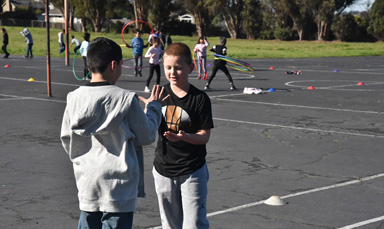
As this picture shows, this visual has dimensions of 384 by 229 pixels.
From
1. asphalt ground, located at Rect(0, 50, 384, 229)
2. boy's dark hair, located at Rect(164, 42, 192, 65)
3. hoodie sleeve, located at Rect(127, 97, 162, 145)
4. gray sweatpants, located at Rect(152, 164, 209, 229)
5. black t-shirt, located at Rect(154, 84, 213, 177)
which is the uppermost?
boy's dark hair, located at Rect(164, 42, 192, 65)

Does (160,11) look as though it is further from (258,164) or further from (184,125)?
(184,125)

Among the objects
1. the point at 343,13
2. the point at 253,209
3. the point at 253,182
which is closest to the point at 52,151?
the point at 253,182

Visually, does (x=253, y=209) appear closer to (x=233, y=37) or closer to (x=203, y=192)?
(x=203, y=192)

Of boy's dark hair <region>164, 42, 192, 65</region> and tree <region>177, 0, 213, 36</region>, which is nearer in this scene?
boy's dark hair <region>164, 42, 192, 65</region>

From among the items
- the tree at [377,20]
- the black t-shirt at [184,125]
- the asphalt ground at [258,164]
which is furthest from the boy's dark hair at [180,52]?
the tree at [377,20]

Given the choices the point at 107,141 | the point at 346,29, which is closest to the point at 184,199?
the point at 107,141

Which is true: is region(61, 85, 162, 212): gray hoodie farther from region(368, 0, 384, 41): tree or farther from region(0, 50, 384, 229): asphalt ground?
region(368, 0, 384, 41): tree

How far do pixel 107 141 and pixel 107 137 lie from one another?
0.08 ft

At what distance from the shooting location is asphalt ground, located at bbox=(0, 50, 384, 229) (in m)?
A: 6.62

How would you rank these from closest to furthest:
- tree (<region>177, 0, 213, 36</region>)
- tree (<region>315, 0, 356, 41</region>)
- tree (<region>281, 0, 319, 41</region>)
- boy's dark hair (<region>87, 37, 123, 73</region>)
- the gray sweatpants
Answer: boy's dark hair (<region>87, 37, 123, 73</region>) → the gray sweatpants → tree (<region>315, 0, 356, 41</region>) → tree (<region>281, 0, 319, 41</region>) → tree (<region>177, 0, 213, 36</region>)

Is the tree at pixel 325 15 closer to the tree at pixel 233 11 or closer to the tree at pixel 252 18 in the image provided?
the tree at pixel 252 18

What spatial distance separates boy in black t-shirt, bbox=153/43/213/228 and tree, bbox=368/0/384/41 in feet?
234

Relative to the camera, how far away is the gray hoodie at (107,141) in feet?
11.9

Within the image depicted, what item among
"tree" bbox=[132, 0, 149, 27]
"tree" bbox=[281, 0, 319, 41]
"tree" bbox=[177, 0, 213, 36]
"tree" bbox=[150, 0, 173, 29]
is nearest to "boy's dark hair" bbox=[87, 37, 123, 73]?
"tree" bbox=[281, 0, 319, 41]
